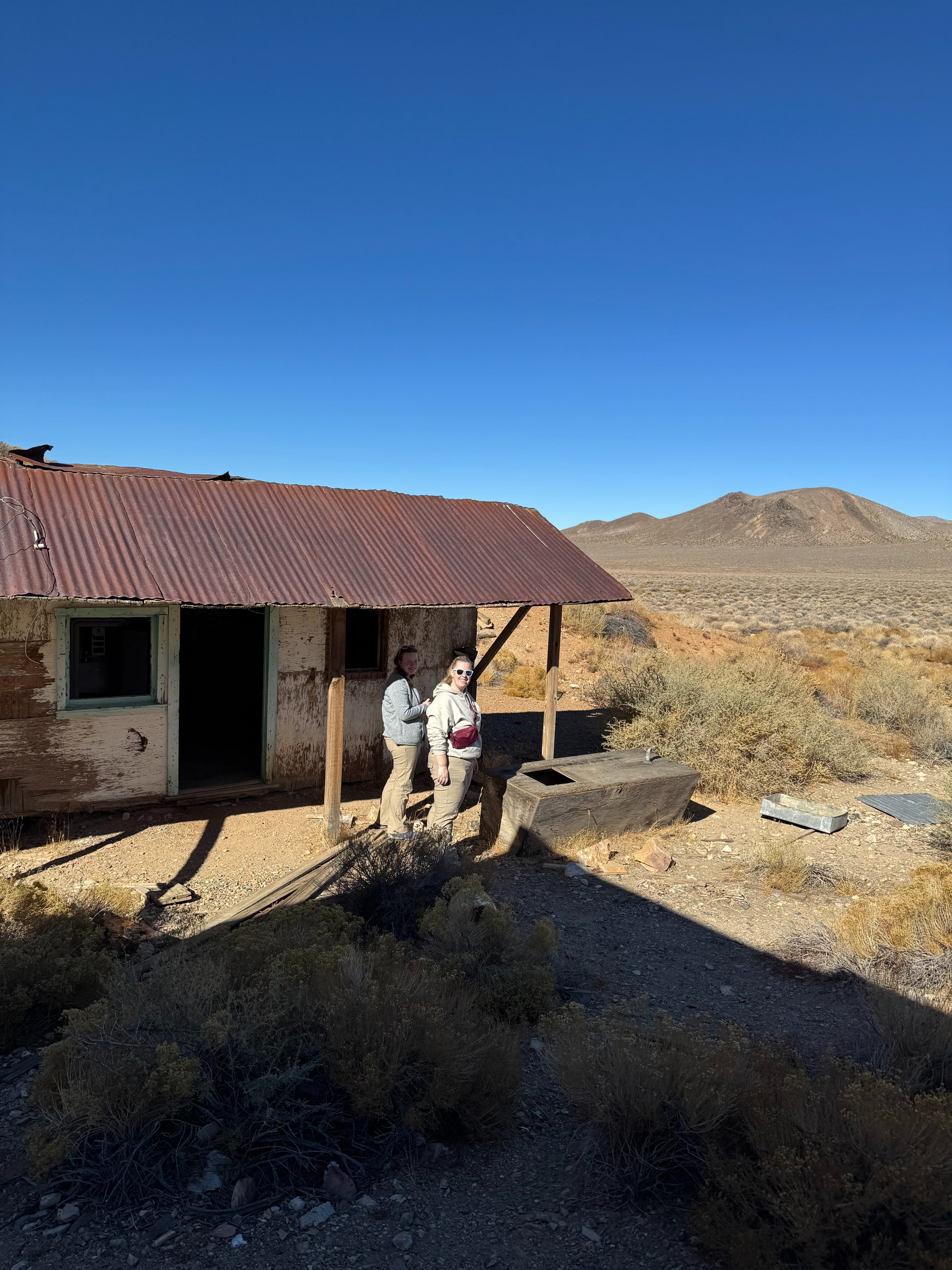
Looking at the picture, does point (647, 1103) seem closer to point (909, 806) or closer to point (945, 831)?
point (945, 831)

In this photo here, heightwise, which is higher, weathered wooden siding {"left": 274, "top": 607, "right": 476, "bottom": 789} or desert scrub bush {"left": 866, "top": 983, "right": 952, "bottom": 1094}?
weathered wooden siding {"left": 274, "top": 607, "right": 476, "bottom": 789}

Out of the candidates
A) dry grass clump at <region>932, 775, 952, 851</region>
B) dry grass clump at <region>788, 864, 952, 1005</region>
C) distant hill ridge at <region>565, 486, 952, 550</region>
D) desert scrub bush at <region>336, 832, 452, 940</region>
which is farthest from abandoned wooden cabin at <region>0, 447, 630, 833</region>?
distant hill ridge at <region>565, 486, 952, 550</region>

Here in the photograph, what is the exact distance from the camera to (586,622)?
62.1 feet

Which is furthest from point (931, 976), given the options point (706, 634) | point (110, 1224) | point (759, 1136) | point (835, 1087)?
point (706, 634)

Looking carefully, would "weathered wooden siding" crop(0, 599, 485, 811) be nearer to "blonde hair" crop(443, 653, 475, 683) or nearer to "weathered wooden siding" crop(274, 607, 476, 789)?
"weathered wooden siding" crop(274, 607, 476, 789)

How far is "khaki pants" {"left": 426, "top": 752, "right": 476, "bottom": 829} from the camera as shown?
6.30 m

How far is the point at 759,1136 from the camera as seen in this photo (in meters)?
2.91

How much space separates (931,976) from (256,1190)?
12.8 ft

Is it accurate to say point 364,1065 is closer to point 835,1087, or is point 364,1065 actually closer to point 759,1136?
point 759,1136

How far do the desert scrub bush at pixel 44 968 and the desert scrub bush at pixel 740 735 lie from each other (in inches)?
249

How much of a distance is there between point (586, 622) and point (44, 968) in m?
15.6

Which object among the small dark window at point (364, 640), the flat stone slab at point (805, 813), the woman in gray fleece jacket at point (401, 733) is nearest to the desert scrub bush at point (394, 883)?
the woman in gray fleece jacket at point (401, 733)

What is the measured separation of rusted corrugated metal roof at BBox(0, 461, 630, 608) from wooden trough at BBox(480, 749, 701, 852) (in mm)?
1586

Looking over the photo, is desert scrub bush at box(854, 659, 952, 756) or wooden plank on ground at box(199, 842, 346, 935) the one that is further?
desert scrub bush at box(854, 659, 952, 756)
